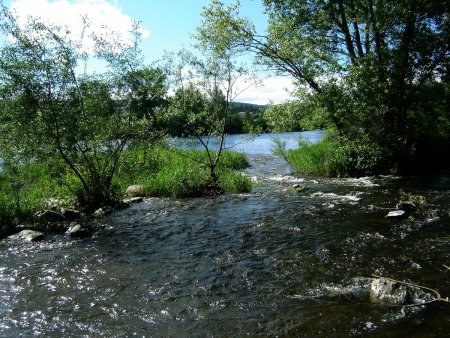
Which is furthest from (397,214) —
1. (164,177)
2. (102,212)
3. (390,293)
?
(164,177)

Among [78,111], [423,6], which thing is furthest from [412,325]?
[423,6]

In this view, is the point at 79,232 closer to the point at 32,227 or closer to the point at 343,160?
the point at 32,227

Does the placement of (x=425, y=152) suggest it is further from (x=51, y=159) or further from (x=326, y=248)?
(x=51, y=159)

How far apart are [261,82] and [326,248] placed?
1265 cm

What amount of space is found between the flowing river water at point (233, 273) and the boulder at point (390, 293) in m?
0.22

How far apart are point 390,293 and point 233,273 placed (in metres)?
3.52

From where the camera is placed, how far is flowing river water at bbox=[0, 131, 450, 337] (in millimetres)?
6969

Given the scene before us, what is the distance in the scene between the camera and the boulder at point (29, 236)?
12.7 m

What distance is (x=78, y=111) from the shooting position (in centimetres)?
1574

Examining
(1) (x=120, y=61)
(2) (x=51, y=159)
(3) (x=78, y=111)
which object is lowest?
(2) (x=51, y=159)

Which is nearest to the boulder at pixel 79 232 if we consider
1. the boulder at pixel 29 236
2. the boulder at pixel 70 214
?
the boulder at pixel 29 236

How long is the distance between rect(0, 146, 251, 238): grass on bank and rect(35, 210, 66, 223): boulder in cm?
42

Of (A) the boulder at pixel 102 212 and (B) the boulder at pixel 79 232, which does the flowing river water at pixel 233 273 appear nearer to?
(B) the boulder at pixel 79 232

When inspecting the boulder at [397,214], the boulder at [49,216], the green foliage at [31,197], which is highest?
the green foliage at [31,197]
